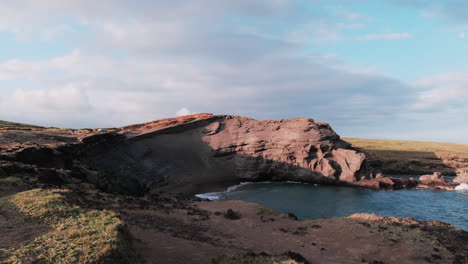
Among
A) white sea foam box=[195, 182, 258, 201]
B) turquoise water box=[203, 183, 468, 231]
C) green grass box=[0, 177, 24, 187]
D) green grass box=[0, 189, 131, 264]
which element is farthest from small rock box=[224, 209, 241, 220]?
green grass box=[0, 177, 24, 187]

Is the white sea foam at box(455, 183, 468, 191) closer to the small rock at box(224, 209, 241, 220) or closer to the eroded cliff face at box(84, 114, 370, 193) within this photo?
the eroded cliff face at box(84, 114, 370, 193)

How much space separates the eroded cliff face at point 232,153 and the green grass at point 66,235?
41.8m

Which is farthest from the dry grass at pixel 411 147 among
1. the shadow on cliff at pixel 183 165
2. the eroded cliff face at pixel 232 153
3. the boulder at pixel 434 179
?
the shadow on cliff at pixel 183 165

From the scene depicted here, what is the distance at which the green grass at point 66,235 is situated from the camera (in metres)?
11.6

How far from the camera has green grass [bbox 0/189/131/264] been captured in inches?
458

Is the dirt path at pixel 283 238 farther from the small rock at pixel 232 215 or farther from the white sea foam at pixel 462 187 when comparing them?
the white sea foam at pixel 462 187

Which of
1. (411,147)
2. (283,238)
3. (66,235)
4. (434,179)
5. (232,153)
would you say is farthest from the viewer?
(411,147)

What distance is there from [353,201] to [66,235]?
46.6m

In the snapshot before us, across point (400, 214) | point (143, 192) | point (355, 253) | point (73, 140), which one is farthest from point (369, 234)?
point (73, 140)

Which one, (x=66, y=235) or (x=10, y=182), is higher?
(x=10, y=182)

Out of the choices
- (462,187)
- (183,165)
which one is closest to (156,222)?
(183,165)

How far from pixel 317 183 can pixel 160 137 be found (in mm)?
40139

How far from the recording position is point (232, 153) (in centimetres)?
7456

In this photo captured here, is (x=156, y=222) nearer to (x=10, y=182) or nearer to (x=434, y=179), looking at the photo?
→ (x=10, y=182)
